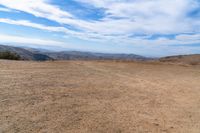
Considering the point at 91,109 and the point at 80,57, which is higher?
the point at 91,109

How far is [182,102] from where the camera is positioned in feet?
28.2

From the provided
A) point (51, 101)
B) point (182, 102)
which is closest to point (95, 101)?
point (51, 101)

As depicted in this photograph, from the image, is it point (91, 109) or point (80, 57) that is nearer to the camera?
point (91, 109)

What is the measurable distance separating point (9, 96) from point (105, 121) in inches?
125

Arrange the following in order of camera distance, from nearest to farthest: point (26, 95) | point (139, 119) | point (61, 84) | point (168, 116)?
point (139, 119) < point (168, 116) < point (26, 95) < point (61, 84)

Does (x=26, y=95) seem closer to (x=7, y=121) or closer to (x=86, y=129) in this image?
(x=7, y=121)

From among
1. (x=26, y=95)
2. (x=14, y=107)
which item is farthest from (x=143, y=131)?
(x=26, y=95)

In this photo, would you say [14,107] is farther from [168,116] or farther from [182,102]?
[182,102]

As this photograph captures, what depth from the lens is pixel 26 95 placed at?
305 inches

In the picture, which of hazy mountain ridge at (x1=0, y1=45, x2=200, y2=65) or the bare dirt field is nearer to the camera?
the bare dirt field

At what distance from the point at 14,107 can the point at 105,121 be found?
233 centimetres

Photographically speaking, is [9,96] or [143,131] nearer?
[143,131]

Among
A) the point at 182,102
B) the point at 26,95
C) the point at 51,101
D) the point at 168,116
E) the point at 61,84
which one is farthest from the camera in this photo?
the point at 61,84

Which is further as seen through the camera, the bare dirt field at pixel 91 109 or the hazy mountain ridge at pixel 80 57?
the hazy mountain ridge at pixel 80 57
